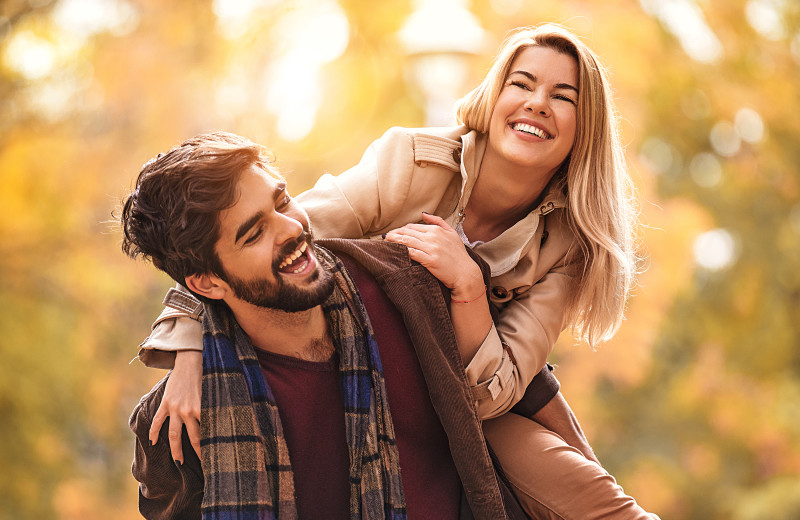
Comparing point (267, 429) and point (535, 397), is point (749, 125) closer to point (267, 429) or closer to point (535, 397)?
point (535, 397)

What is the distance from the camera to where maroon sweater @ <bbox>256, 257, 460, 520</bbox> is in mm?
2406

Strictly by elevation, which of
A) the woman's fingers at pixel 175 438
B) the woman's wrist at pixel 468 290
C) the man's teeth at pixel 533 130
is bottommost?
the woman's fingers at pixel 175 438

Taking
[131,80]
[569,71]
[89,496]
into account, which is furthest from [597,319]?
[89,496]

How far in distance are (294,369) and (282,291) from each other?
256 millimetres

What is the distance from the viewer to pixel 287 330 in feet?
8.07

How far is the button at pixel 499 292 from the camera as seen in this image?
2.80 m

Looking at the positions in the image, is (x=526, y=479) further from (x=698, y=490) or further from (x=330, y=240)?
(x=698, y=490)

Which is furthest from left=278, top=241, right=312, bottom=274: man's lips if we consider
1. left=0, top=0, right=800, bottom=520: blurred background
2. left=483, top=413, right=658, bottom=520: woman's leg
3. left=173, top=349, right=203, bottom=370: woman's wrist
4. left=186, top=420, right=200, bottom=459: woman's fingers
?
left=0, top=0, right=800, bottom=520: blurred background

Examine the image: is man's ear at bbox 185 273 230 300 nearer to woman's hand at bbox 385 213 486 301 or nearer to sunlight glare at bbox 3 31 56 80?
woman's hand at bbox 385 213 486 301

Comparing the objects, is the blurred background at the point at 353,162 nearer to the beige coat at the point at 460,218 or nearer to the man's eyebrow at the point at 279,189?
the beige coat at the point at 460,218

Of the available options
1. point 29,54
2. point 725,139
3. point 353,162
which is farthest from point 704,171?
point 29,54

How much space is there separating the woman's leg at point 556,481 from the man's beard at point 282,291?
74 centimetres

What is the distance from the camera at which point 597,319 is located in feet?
9.61

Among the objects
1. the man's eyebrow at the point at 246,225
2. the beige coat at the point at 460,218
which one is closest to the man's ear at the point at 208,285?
the man's eyebrow at the point at 246,225
